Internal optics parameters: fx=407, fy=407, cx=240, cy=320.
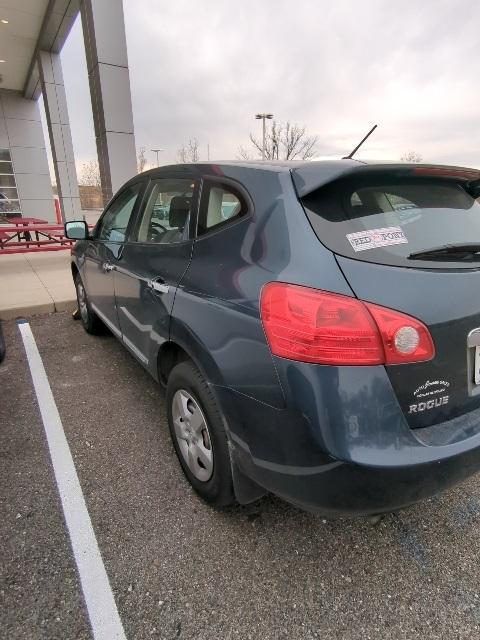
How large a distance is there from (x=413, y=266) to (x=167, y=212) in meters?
1.64

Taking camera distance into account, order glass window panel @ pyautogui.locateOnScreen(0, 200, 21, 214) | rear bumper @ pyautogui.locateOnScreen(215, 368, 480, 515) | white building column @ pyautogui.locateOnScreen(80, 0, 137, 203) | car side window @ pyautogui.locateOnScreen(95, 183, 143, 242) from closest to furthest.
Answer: rear bumper @ pyautogui.locateOnScreen(215, 368, 480, 515) < car side window @ pyautogui.locateOnScreen(95, 183, 143, 242) < white building column @ pyautogui.locateOnScreen(80, 0, 137, 203) < glass window panel @ pyautogui.locateOnScreen(0, 200, 21, 214)

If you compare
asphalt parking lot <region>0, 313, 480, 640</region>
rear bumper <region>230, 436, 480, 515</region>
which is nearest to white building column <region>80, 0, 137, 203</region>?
asphalt parking lot <region>0, 313, 480, 640</region>

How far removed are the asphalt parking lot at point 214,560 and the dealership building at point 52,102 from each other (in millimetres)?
8153

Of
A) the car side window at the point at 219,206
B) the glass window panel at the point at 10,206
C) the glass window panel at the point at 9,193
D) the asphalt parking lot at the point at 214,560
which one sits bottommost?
the asphalt parking lot at the point at 214,560

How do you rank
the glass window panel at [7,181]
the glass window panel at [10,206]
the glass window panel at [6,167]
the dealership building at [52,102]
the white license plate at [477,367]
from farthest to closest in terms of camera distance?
the glass window panel at [10,206], the glass window panel at [7,181], the glass window panel at [6,167], the dealership building at [52,102], the white license plate at [477,367]

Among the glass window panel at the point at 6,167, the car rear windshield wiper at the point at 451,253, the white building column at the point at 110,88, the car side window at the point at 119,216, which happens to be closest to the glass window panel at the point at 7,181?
the glass window panel at the point at 6,167

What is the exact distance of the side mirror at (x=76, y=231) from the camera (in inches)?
153

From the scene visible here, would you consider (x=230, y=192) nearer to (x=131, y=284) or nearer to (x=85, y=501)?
(x=131, y=284)

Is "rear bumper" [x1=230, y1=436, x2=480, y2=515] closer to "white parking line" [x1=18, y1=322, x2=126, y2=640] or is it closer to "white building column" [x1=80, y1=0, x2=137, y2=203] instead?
"white parking line" [x1=18, y1=322, x2=126, y2=640]

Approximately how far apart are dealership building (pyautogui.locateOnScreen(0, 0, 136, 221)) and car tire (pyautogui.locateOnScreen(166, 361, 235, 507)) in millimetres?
8147

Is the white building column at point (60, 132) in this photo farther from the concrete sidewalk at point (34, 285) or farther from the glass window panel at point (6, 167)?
the glass window panel at point (6, 167)

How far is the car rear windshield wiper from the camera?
1.54 metres

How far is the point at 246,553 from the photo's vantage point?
1.90 m

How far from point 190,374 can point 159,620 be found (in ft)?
3.28
